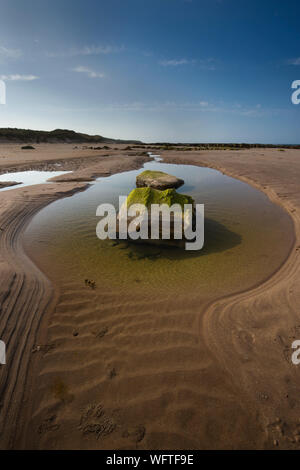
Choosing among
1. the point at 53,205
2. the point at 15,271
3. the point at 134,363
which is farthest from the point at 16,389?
the point at 53,205

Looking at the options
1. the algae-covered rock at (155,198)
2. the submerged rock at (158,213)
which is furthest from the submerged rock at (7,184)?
the algae-covered rock at (155,198)

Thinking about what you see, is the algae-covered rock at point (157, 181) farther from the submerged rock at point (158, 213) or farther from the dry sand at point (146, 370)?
the dry sand at point (146, 370)

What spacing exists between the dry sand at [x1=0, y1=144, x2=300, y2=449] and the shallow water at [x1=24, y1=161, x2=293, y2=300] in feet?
1.66

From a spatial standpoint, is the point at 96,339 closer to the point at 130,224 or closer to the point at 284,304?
the point at 284,304

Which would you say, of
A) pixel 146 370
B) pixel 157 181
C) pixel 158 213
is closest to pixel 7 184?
pixel 157 181

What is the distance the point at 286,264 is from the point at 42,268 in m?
6.60

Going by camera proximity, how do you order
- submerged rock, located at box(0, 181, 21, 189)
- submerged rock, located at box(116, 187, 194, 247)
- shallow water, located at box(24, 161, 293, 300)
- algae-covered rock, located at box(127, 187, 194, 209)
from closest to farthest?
shallow water, located at box(24, 161, 293, 300) → submerged rock, located at box(116, 187, 194, 247) → algae-covered rock, located at box(127, 187, 194, 209) → submerged rock, located at box(0, 181, 21, 189)

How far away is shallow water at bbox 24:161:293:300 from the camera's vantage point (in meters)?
5.02

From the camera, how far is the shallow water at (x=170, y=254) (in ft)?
16.5

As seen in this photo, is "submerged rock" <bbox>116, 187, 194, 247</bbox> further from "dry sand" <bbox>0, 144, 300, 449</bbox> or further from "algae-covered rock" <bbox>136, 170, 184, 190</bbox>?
"algae-covered rock" <bbox>136, 170, 184, 190</bbox>

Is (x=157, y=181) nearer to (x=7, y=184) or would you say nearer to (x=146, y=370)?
(x=7, y=184)

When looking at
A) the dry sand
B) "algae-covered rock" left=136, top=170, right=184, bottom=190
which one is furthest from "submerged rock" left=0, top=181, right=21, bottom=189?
the dry sand

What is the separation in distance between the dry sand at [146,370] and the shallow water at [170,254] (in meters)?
0.51

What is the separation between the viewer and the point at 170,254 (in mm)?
6215
